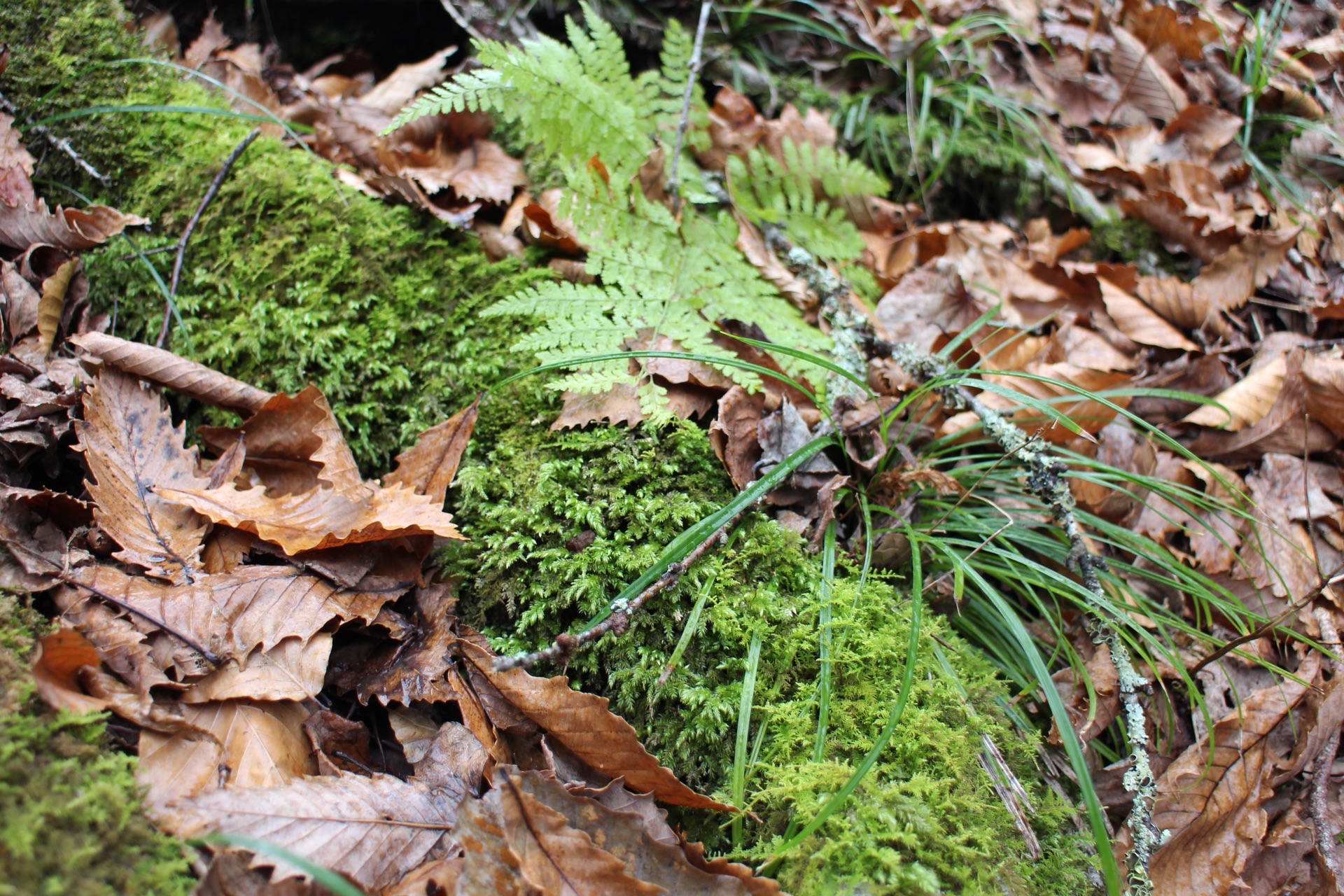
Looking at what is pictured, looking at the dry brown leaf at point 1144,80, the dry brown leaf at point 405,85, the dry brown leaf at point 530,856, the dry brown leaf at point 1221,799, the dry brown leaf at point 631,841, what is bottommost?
the dry brown leaf at point 1221,799

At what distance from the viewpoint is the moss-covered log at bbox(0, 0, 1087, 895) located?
1470 mm

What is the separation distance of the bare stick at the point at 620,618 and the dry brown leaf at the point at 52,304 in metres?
1.70

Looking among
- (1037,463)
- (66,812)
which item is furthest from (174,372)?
(1037,463)

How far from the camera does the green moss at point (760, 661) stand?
4.56 ft

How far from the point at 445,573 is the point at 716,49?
3.23 meters

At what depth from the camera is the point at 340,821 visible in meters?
1.30

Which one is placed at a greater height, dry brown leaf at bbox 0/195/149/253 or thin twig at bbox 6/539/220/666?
dry brown leaf at bbox 0/195/149/253

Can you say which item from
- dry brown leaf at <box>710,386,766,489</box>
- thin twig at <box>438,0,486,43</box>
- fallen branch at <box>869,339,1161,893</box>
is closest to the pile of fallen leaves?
dry brown leaf at <box>710,386,766,489</box>

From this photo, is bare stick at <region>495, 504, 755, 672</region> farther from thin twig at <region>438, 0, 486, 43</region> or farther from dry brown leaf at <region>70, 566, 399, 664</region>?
thin twig at <region>438, 0, 486, 43</region>

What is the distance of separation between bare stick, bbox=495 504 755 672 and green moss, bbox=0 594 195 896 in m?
0.66

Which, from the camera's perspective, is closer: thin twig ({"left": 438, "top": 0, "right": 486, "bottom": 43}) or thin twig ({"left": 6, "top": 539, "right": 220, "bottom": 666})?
thin twig ({"left": 6, "top": 539, "right": 220, "bottom": 666})

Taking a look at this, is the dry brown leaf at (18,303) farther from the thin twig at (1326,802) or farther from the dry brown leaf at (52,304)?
the thin twig at (1326,802)

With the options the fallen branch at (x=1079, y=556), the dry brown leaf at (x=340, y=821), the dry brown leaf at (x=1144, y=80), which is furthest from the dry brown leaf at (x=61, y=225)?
the dry brown leaf at (x=1144, y=80)

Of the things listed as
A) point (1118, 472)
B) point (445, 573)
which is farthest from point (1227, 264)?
point (445, 573)
